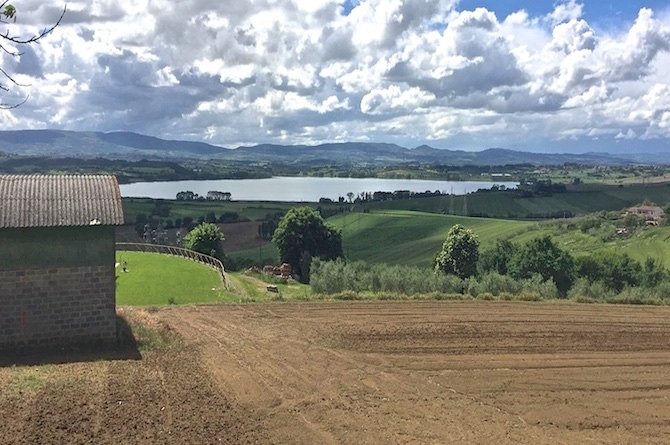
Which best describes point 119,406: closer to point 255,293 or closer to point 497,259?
point 255,293

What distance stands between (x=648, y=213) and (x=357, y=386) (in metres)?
126

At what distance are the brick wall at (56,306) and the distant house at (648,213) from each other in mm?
114508

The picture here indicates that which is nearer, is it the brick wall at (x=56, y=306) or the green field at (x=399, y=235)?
the brick wall at (x=56, y=306)

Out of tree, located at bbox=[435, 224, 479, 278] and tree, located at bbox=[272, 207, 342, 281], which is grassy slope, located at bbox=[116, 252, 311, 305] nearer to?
tree, located at bbox=[272, 207, 342, 281]

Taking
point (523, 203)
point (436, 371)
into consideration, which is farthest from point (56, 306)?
point (523, 203)

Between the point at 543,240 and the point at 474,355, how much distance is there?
1842 inches

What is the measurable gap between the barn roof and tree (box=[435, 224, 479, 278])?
45.0 meters

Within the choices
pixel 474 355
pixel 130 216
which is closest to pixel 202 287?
pixel 474 355

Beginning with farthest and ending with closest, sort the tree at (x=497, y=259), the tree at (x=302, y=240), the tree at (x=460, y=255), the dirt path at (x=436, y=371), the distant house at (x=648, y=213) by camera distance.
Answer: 1. the distant house at (x=648, y=213)
2. the tree at (x=497, y=259)
3. the tree at (x=302, y=240)
4. the tree at (x=460, y=255)
5. the dirt path at (x=436, y=371)

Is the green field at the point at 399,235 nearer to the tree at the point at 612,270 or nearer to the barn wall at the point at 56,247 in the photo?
the tree at the point at 612,270

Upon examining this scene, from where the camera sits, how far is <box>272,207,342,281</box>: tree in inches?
2490

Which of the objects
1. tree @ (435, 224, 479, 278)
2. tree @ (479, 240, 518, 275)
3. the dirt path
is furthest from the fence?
tree @ (479, 240, 518, 275)

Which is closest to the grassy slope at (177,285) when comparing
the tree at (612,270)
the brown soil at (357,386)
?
the brown soil at (357,386)

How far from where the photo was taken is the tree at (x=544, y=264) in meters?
60.2
